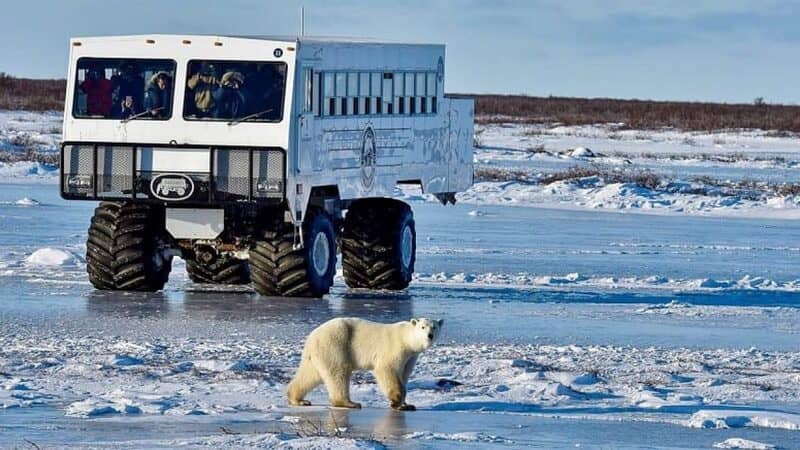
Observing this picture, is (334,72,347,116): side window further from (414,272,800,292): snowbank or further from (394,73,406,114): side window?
(414,272,800,292): snowbank

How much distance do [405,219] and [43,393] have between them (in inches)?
359

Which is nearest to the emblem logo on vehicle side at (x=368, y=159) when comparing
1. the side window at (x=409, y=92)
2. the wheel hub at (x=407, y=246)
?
the wheel hub at (x=407, y=246)

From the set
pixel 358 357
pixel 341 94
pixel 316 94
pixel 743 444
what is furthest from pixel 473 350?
pixel 341 94

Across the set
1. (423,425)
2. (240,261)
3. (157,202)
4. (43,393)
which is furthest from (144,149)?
(423,425)

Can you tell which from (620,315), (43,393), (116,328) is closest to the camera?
(43,393)

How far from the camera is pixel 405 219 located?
2108 cm

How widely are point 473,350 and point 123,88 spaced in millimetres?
5751

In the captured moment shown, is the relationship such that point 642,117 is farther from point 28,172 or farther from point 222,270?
point 222,270

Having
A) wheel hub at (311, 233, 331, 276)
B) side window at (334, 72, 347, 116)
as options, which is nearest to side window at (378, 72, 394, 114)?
side window at (334, 72, 347, 116)

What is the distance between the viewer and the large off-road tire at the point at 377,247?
20.6 metres

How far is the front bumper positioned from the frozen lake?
1.00 m

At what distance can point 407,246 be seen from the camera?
21000 millimetres

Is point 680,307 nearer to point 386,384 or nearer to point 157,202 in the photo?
point 157,202

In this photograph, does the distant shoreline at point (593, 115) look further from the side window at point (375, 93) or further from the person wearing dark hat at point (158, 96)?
the person wearing dark hat at point (158, 96)
